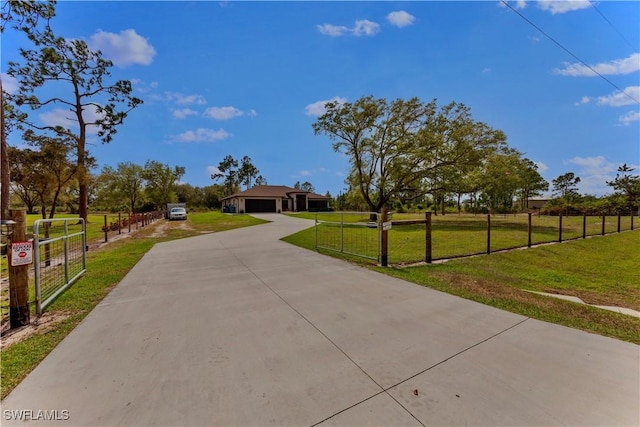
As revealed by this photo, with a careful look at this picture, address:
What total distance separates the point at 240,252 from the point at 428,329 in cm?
652

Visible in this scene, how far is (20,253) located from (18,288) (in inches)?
19.2

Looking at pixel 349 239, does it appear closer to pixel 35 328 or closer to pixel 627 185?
pixel 35 328

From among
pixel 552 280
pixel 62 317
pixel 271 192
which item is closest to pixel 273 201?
pixel 271 192

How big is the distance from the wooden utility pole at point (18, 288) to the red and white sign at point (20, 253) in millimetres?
86

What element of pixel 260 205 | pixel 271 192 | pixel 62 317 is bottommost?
pixel 62 317

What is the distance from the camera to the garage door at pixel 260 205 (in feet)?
131

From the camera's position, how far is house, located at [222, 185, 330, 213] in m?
39.8

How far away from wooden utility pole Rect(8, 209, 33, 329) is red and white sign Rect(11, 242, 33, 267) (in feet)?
0.28

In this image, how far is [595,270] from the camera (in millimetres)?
7941

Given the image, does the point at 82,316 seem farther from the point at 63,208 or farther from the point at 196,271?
the point at 63,208

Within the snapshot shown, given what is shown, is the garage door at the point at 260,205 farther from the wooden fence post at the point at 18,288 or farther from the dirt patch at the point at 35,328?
the wooden fence post at the point at 18,288

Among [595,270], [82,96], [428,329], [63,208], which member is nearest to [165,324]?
[428,329]

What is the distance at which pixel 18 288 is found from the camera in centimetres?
357

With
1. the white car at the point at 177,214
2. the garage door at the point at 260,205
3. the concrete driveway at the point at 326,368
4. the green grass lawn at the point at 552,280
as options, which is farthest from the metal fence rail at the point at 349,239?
the garage door at the point at 260,205
